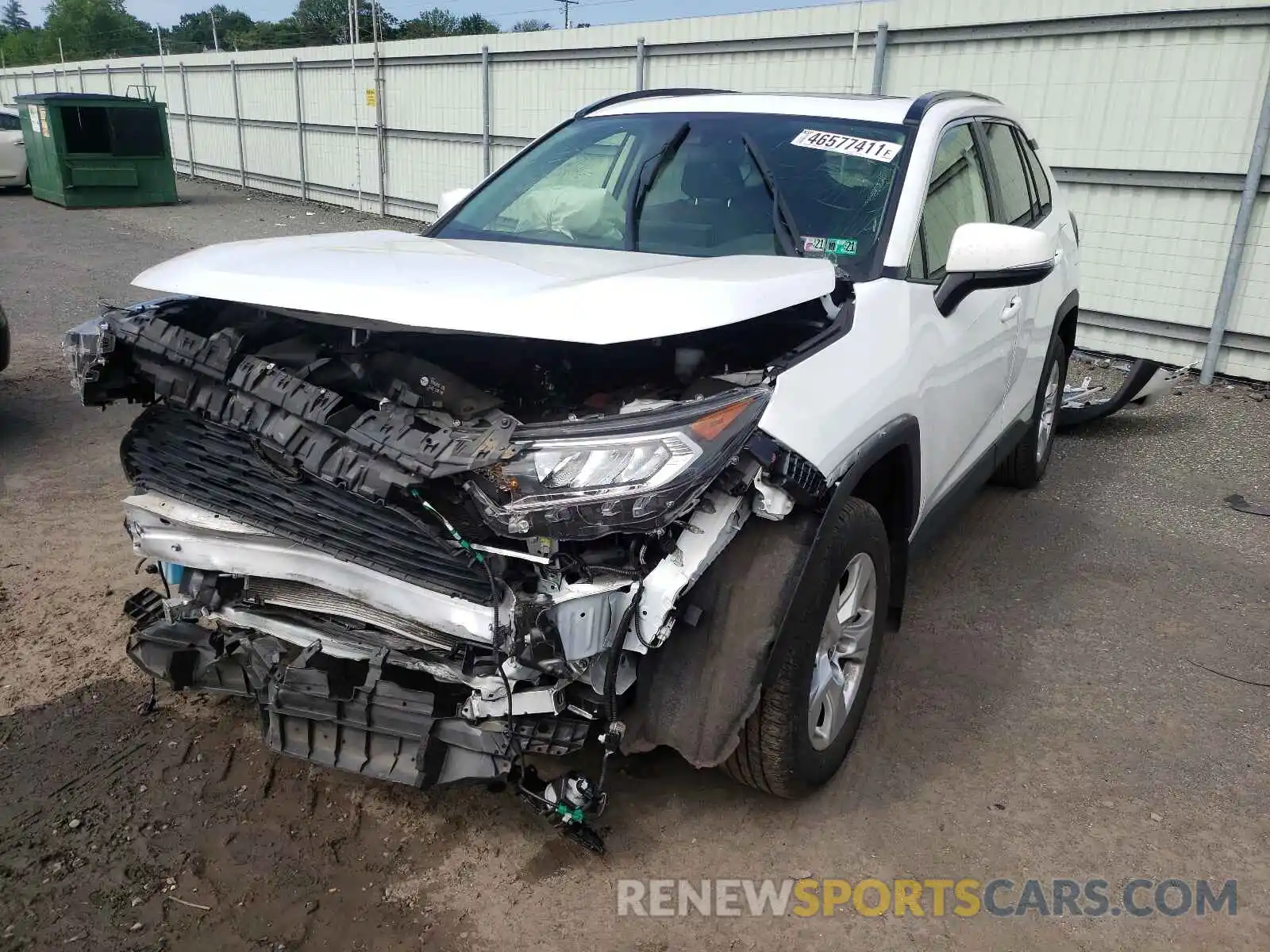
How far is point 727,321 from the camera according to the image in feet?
7.22

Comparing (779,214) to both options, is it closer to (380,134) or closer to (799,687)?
(799,687)

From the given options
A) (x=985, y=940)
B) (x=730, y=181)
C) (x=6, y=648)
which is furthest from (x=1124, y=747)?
(x=6, y=648)

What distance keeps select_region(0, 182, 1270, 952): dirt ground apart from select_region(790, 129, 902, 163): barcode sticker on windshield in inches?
69.9

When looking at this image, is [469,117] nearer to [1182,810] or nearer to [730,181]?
[730,181]

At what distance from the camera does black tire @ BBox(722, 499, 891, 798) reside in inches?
92.5

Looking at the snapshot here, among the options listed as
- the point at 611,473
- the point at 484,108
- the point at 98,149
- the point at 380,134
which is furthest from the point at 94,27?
the point at 611,473

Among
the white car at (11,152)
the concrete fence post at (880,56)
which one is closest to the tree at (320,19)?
the white car at (11,152)

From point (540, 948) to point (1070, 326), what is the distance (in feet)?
15.0

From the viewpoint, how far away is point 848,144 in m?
3.35

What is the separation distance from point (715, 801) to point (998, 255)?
5.99 feet

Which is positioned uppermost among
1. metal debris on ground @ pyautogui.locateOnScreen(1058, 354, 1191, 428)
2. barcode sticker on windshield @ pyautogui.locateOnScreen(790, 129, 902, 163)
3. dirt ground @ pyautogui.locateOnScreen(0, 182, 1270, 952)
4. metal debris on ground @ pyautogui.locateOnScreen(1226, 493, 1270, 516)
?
barcode sticker on windshield @ pyautogui.locateOnScreen(790, 129, 902, 163)

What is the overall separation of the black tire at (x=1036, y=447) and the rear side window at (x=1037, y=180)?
66 centimetres

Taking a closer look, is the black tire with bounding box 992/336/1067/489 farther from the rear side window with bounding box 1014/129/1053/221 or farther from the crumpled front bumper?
the crumpled front bumper

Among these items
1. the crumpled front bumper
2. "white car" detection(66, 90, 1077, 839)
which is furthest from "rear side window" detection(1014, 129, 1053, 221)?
the crumpled front bumper
